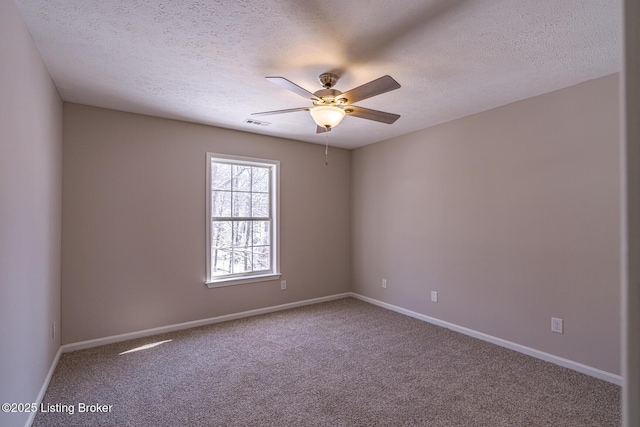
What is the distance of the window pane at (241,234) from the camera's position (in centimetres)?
442

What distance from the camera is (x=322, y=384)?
2676mm

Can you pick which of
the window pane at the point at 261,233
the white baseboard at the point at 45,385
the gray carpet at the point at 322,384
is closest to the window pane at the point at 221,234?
the window pane at the point at 261,233

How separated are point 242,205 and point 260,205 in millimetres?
260

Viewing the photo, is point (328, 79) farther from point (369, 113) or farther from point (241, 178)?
point (241, 178)

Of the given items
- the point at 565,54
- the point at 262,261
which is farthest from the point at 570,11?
the point at 262,261

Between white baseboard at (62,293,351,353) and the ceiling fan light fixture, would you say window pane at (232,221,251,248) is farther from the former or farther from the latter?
the ceiling fan light fixture

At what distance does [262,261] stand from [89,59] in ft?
9.69

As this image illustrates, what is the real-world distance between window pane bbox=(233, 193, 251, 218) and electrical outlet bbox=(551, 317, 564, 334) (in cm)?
354

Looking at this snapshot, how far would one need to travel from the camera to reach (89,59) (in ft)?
8.19

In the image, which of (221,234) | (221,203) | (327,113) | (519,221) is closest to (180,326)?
(221,234)

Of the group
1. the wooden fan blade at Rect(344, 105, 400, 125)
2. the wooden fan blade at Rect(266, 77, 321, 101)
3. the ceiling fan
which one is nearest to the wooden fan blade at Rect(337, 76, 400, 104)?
the ceiling fan

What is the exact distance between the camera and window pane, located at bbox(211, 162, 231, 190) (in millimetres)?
4266

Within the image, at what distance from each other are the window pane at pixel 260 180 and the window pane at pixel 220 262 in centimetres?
94

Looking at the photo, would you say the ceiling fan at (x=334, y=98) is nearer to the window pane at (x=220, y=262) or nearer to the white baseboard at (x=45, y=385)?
the window pane at (x=220, y=262)
